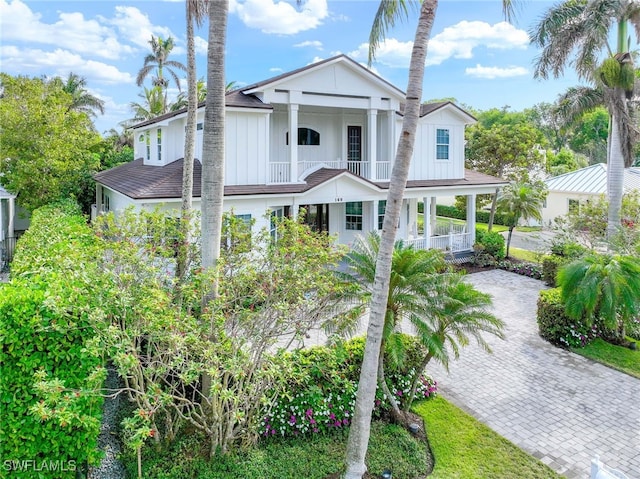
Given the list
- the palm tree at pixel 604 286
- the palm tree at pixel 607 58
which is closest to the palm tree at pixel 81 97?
the palm tree at pixel 607 58

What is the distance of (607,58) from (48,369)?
A: 2114cm

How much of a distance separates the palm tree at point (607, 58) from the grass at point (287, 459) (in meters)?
14.0

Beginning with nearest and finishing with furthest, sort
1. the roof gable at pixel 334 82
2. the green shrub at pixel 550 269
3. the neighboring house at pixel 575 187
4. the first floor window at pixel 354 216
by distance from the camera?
1. the roof gable at pixel 334 82
2. the green shrub at pixel 550 269
3. the first floor window at pixel 354 216
4. the neighboring house at pixel 575 187

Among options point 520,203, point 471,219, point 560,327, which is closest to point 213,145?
point 560,327

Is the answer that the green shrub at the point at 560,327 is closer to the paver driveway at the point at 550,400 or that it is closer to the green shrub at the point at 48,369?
the paver driveway at the point at 550,400

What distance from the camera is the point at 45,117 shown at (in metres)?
21.3

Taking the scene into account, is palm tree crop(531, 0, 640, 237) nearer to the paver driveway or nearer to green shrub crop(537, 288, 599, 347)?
green shrub crop(537, 288, 599, 347)

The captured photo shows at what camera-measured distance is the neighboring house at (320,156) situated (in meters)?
17.5

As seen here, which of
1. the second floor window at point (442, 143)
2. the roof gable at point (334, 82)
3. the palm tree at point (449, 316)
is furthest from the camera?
the second floor window at point (442, 143)

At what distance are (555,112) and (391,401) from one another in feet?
58.0

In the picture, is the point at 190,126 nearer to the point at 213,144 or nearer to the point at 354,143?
the point at 213,144

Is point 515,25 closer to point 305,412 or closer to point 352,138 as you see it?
point 305,412

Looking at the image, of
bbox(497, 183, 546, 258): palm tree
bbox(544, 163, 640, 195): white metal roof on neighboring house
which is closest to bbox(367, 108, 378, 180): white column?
bbox(497, 183, 546, 258): palm tree

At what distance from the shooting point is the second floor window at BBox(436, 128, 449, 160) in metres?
23.2
